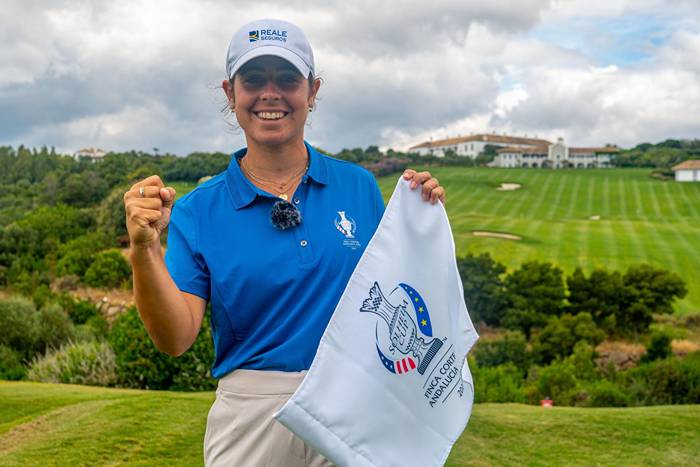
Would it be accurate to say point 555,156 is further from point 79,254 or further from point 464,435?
point 464,435

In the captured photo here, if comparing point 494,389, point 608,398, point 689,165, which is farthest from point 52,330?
point 689,165

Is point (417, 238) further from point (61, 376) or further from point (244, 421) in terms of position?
point (61, 376)

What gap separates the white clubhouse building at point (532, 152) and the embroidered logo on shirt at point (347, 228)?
10250 cm

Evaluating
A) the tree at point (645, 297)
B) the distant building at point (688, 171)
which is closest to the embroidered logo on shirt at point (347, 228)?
the tree at point (645, 297)

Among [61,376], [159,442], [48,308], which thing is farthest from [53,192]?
[159,442]

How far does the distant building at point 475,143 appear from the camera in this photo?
12025 cm

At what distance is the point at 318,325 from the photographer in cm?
191

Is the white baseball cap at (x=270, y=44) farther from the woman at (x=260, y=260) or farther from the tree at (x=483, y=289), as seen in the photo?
the tree at (x=483, y=289)

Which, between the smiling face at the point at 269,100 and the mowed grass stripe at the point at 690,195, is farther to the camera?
the mowed grass stripe at the point at 690,195

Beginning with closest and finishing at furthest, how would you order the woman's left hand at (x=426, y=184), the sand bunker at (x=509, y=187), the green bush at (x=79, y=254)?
the woman's left hand at (x=426, y=184), the green bush at (x=79, y=254), the sand bunker at (x=509, y=187)

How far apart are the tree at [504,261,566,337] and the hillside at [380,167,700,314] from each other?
6.34 m

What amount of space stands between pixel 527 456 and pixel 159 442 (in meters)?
3.16

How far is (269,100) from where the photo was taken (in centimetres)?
201

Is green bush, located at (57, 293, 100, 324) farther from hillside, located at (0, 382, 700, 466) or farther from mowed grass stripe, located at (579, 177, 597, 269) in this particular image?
mowed grass stripe, located at (579, 177, 597, 269)
